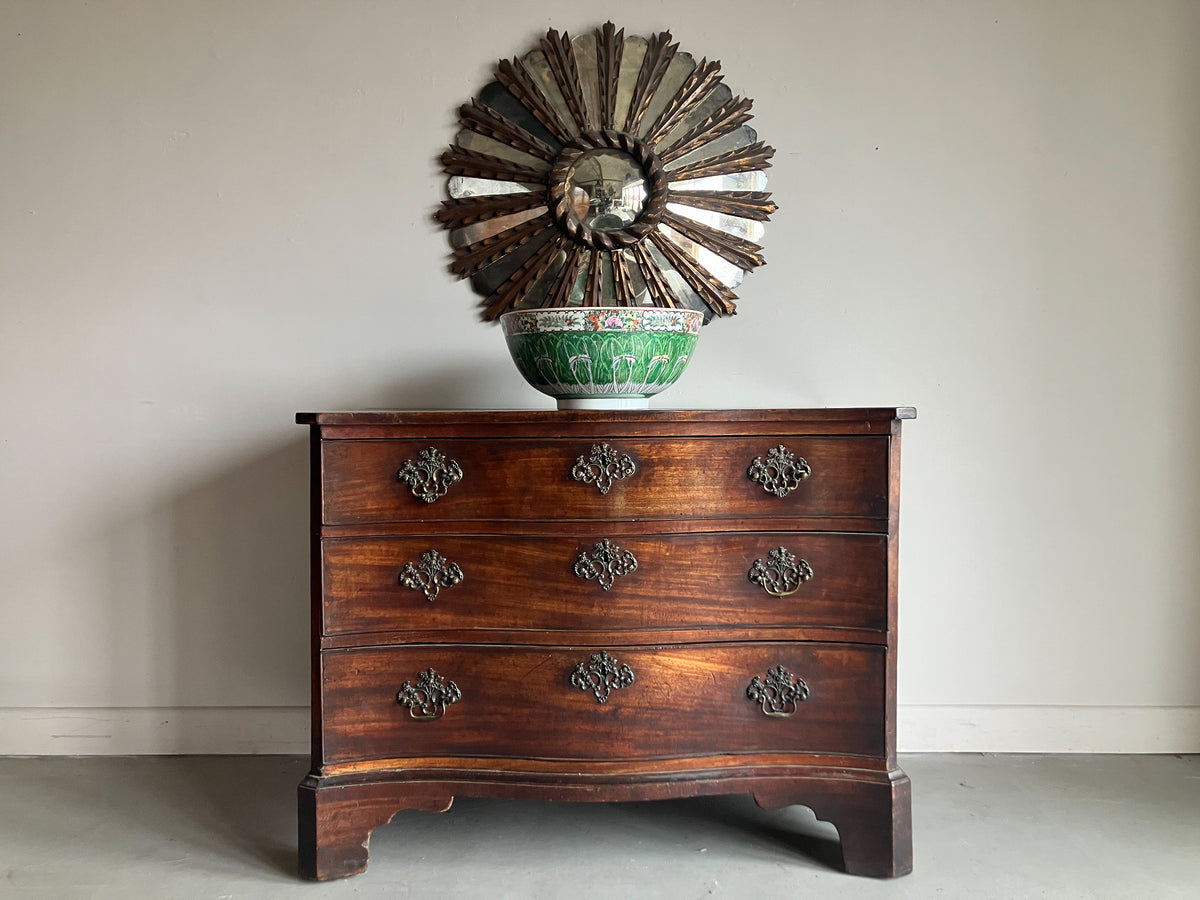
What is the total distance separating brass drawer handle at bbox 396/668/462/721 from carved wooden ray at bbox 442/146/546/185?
1251 millimetres

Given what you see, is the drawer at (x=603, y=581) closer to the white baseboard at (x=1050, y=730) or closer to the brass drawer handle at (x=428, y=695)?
the brass drawer handle at (x=428, y=695)

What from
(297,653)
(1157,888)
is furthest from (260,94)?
(1157,888)

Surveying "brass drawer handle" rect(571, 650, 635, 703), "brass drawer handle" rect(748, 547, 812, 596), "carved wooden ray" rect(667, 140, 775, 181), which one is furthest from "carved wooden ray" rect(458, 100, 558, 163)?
"brass drawer handle" rect(571, 650, 635, 703)

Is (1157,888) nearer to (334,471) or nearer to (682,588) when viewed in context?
(682,588)

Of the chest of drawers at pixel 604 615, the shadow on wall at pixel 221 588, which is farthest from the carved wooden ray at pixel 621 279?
the chest of drawers at pixel 604 615

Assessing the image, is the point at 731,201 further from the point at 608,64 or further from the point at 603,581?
the point at 603,581

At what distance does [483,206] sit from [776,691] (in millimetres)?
1378

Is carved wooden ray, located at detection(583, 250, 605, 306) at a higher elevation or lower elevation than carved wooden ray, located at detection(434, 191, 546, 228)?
lower

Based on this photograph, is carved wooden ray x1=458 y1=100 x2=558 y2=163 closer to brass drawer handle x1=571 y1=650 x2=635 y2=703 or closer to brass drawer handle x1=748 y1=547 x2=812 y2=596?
brass drawer handle x1=748 y1=547 x2=812 y2=596

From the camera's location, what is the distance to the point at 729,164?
93.1 inches

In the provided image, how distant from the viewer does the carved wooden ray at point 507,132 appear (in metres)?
2.35

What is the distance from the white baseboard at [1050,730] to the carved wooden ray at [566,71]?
69.1 inches

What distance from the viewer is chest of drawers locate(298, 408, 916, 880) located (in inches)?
69.1

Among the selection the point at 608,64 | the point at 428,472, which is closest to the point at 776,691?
the point at 428,472
